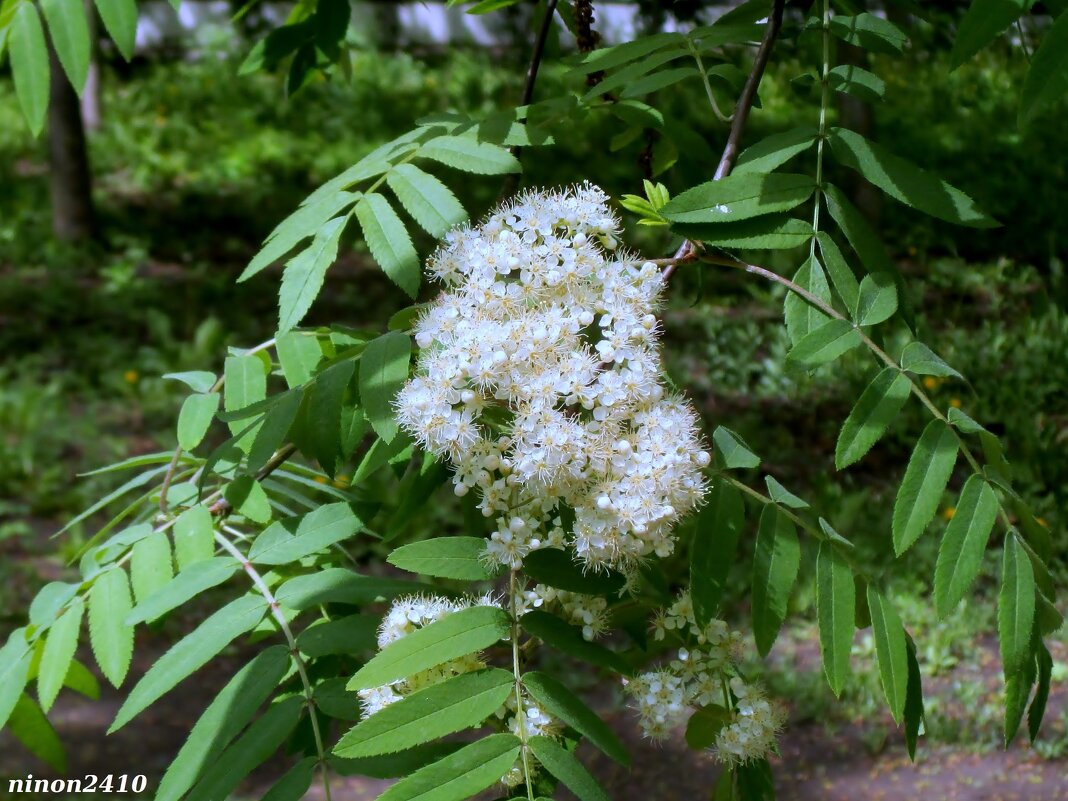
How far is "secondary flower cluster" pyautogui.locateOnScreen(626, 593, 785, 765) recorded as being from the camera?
4.27 feet

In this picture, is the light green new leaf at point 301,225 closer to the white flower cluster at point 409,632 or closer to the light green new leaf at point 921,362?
the white flower cluster at point 409,632

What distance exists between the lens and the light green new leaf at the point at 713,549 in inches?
47.5

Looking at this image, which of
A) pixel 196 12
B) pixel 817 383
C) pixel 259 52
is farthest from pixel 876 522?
pixel 196 12

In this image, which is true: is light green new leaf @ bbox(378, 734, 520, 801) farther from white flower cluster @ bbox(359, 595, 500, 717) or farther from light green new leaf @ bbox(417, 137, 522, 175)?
light green new leaf @ bbox(417, 137, 522, 175)

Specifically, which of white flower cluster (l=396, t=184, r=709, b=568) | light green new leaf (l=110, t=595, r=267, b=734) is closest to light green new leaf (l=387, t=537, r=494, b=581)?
white flower cluster (l=396, t=184, r=709, b=568)

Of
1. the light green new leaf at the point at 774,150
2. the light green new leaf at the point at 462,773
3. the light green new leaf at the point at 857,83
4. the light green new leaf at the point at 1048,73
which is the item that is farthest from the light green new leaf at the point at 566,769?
the light green new leaf at the point at 857,83

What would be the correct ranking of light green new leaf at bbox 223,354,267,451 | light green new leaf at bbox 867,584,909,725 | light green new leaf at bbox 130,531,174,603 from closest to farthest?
1. light green new leaf at bbox 867,584,909,725
2. light green new leaf at bbox 130,531,174,603
3. light green new leaf at bbox 223,354,267,451

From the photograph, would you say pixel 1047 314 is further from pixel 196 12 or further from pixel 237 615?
pixel 196 12

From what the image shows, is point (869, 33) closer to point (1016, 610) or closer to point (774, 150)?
point (774, 150)

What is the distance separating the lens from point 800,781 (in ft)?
11.4

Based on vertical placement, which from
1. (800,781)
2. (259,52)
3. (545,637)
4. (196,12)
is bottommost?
(800,781)

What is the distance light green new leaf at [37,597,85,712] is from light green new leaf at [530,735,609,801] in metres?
0.66

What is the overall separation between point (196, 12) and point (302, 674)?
916cm

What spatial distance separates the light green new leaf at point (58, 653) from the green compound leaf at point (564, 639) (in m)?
0.62
